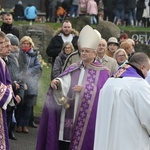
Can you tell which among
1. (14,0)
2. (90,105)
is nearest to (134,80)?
(90,105)

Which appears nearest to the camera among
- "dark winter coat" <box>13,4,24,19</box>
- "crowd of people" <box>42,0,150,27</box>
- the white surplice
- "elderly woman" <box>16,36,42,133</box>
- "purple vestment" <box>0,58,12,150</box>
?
the white surplice

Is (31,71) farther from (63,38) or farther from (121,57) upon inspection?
(121,57)

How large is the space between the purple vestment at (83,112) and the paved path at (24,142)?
85.8 inches

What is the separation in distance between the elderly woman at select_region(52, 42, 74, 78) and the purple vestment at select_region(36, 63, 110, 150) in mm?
2892

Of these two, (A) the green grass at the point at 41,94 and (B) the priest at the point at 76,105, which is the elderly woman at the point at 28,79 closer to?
(A) the green grass at the point at 41,94

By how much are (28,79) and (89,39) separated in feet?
11.2

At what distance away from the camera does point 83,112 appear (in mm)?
10117

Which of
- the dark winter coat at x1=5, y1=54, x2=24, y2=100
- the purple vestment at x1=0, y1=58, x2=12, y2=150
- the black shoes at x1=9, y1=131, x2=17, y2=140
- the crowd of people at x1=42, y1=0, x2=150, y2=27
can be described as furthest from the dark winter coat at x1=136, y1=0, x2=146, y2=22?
the purple vestment at x1=0, y1=58, x2=12, y2=150

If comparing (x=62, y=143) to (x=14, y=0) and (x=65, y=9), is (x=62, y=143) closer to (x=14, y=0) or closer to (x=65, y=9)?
(x=65, y=9)

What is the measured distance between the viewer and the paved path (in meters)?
12.3

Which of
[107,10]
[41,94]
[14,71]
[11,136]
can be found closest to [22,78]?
[14,71]

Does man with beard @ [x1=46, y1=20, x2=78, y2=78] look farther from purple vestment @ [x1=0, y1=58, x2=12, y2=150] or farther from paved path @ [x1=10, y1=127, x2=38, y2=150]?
purple vestment @ [x1=0, y1=58, x2=12, y2=150]

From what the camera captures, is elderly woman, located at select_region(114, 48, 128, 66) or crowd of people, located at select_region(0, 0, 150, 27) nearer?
elderly woman, located at select_region(114, 48, 128, 66)

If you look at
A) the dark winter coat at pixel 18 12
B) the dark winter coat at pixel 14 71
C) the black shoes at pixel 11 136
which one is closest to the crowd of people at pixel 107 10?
the dark winter coat at pixel 18 12
